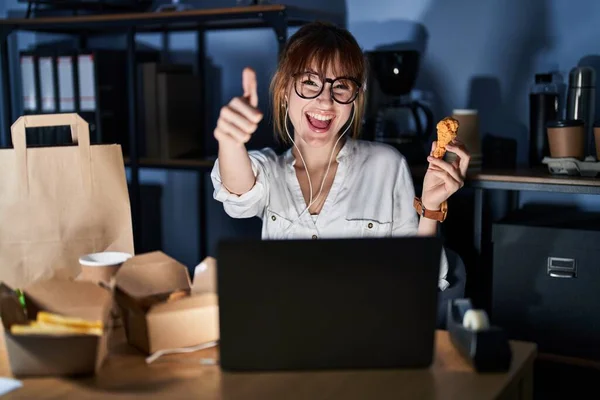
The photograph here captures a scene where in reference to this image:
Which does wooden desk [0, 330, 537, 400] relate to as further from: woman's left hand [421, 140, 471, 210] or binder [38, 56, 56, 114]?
binder [38, 56, 56, 114]

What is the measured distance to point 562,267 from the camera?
2.26m

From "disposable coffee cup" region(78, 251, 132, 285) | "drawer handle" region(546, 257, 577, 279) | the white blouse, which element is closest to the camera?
"disposable coffee cup" region(78, 251, 132, 285)

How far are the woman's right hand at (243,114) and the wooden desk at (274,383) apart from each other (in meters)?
0.41

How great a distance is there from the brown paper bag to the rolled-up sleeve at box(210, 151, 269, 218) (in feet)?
0.95

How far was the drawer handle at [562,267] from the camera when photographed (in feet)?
7.36

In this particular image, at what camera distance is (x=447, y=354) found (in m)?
1.17

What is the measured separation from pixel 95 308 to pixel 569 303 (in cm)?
155

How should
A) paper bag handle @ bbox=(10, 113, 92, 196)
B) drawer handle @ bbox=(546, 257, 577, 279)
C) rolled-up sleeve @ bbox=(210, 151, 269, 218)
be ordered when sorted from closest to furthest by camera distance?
paper bag handle @ bbox=(10, 113, 92, 196) → rolled-up sleeve @ bbox=(210, 151, 269, 218) → drawer handle @ bbox=(546, 257, 577, 279)

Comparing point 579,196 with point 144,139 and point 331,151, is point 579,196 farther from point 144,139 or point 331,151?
point 144,139

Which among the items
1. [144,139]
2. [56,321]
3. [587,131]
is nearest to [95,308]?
[56,321]

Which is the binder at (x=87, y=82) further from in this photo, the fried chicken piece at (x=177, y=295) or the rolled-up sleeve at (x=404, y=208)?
the fried chicken piece at (x=177, y=295)

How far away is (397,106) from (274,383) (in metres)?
1.71

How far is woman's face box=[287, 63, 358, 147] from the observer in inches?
71.4

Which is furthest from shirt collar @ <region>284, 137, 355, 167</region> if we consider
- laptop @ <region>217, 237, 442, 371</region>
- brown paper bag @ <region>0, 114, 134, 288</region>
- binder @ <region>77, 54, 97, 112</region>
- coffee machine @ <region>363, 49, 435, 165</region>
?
binder @ <region>77, 54, 97, 112</region>
